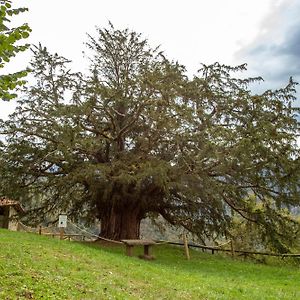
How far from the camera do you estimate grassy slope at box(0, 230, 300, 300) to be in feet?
24.9

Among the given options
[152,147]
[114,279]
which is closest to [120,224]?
[152,147]

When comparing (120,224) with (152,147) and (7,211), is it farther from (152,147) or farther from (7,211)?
(7,211)

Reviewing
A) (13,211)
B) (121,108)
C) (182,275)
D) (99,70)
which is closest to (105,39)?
(99,70)

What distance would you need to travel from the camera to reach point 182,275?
12539mm

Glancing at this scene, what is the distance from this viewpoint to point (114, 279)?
Result: 9773 mm

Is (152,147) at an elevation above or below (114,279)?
above

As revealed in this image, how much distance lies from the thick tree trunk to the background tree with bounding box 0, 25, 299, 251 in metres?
0.05

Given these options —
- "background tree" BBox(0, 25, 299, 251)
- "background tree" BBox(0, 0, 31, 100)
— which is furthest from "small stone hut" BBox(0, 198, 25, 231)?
"background tree" BBox(0, 0, 31, 100)

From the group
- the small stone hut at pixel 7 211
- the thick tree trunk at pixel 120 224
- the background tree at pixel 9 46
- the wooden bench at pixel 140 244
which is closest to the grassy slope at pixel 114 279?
the wooden bench at pixel 140 244

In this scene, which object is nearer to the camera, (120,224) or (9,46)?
(9,46)

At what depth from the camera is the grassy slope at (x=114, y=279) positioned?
7576 millimetres

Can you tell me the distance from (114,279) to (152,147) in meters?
9.56

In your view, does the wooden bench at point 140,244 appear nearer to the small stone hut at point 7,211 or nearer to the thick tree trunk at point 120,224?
the thick tree trunk at point 120,224

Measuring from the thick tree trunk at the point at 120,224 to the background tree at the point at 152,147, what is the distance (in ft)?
0.17
